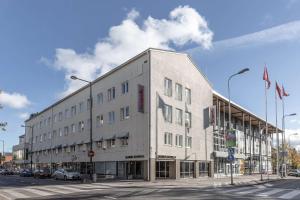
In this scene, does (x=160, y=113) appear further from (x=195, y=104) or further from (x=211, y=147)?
(x=211, y=147)

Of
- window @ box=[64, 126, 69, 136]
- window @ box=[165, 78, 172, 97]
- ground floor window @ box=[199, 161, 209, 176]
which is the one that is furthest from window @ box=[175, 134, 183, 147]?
window @ box=[64, 126, 69, 136]

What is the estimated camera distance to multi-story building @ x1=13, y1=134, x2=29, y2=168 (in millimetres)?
100338

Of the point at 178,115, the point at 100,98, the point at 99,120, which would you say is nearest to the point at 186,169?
the point at 178,115

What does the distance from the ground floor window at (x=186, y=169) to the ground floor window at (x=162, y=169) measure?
2.53m

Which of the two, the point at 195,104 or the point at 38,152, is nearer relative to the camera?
the point at 195,104

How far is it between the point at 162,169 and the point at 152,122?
563 centimetres

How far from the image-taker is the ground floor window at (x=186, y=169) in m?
46.2

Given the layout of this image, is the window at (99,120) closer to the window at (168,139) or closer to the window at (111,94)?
the window at (111,94)

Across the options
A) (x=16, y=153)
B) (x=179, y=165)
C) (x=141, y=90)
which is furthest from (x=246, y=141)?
(x=16, y=153)

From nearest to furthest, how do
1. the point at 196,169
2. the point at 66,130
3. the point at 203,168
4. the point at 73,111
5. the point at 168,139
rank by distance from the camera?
the point at 168,139 → the point at 196,169 → the point at 203,168 → the point at 73,111 → the point at 66,130

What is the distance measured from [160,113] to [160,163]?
5.29 m

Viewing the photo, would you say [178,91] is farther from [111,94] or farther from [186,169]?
[186,169]

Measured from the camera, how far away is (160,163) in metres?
42.8

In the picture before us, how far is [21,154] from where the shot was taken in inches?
4336
